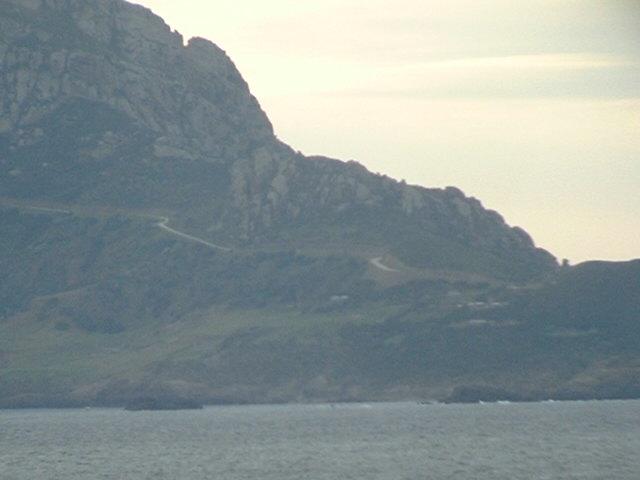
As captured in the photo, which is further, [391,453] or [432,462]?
[391,453]

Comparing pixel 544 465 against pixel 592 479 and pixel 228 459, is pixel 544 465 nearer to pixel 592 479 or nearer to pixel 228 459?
pixel 592 479

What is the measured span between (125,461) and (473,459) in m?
34.4

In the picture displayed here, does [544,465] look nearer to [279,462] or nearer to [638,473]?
[638,473]

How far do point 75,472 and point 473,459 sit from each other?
1483 inches

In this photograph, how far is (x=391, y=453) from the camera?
191375 mm

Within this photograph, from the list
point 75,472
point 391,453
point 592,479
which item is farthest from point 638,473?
point 75,472

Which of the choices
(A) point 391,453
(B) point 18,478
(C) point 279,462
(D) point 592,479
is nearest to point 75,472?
(B) point 18,478

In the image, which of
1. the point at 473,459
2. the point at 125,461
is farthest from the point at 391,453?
the point at 125,461

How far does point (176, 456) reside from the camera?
640ft

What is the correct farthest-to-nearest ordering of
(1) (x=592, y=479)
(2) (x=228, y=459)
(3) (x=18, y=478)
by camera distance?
1. (2) (x=228, y=459)
2. (3) (x=18, y=478)
3. (1) (x=592, y=479)

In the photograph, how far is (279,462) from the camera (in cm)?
18175

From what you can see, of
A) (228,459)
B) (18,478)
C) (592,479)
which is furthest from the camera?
(228,459)

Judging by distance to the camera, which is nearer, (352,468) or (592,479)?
(592,479)

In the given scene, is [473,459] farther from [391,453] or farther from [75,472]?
[75,472]
